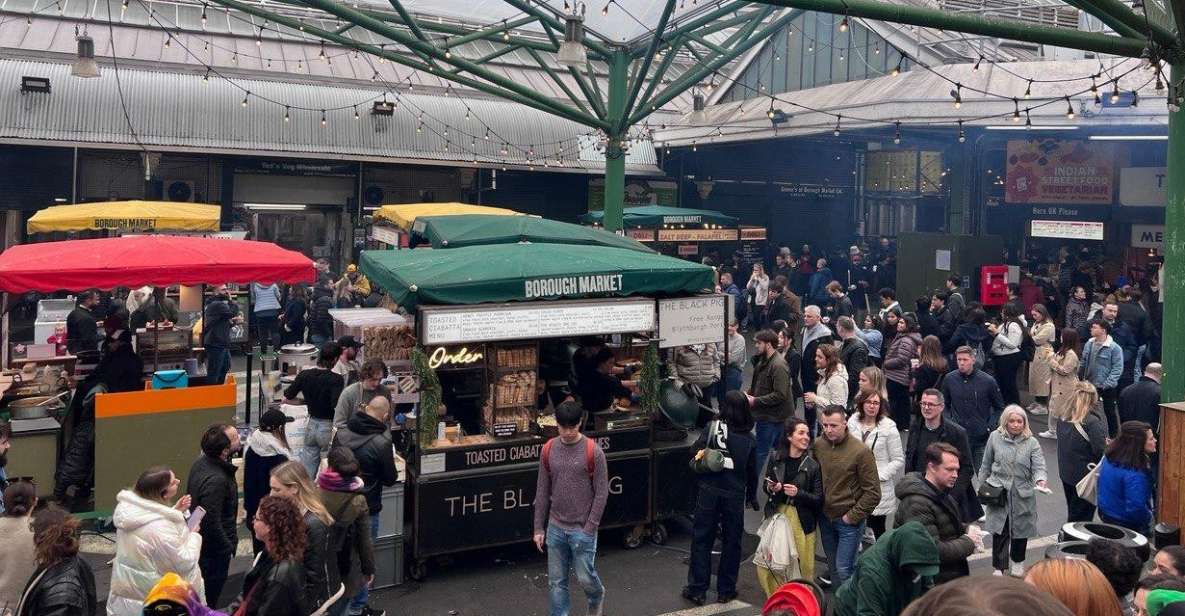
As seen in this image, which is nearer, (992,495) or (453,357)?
(992,495)

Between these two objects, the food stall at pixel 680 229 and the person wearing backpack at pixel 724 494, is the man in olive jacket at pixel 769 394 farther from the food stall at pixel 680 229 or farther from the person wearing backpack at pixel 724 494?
the food stall at pixel 680 229

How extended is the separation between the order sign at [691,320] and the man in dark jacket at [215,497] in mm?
4091

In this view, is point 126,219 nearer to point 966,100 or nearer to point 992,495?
point 992,495

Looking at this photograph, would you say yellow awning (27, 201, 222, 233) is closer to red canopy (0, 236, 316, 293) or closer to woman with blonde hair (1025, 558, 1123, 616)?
red canopy (0, 236, 316, 293)

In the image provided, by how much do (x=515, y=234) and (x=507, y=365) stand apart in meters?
3.32

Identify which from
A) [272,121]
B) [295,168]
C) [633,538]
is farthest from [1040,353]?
[295,168]

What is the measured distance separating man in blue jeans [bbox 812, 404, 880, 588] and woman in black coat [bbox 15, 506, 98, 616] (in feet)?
16.3

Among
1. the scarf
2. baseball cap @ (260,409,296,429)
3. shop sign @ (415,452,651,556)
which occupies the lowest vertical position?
shop sign @ (415,452,651,556)

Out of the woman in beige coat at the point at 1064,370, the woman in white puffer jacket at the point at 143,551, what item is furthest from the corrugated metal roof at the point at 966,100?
the woman in white puffer jacket at the point at 143,551

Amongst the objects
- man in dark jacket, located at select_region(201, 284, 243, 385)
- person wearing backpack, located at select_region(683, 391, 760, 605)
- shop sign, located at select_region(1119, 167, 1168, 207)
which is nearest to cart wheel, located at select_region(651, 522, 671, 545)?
person wearing backpack, located at select_region(683, 391, 760, 605)

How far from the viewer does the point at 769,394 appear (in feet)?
33.7

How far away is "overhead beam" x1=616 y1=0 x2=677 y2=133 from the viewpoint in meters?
12.6

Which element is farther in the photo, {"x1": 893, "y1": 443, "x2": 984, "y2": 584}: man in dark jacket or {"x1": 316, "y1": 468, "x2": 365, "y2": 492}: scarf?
{"x1": 316, "y1": 468, "x2": 365, "y2": 492}: scarf

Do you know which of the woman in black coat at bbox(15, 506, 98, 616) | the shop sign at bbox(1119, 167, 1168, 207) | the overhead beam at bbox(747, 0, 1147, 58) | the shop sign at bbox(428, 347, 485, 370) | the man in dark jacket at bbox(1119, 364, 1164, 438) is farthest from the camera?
the shop sign at bbox(1119, 167, 1168, 207)
